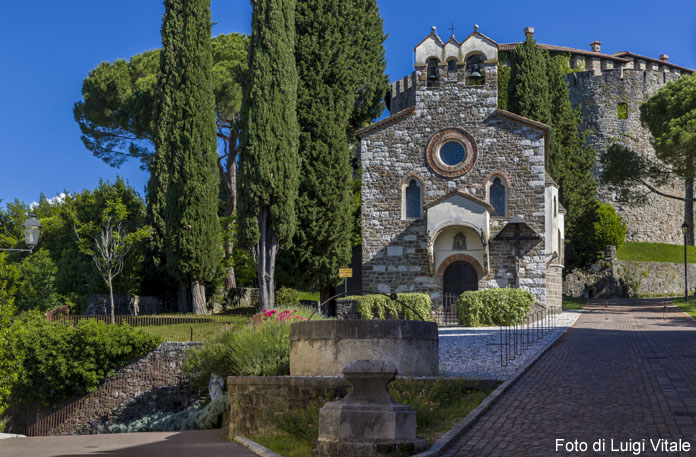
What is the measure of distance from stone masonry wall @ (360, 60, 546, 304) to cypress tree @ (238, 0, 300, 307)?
10.3ft

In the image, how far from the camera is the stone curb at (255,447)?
9541 millimetres

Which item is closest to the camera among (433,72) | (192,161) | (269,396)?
(269,396)

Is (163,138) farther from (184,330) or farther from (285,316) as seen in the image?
(285,316)

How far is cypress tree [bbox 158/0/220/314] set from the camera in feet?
89.2

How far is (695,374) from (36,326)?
56.3ft

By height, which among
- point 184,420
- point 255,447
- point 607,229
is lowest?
point 184,420

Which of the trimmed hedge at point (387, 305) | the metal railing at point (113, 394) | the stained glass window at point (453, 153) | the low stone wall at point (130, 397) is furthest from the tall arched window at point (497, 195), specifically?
the metal railing at point (113, 394)

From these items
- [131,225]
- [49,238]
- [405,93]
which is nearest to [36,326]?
[131,225]

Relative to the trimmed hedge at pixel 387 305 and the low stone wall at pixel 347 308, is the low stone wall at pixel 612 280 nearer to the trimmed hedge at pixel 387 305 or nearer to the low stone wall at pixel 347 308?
the trimmed hedge at pixel 387 305

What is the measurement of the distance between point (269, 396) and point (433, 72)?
18.9m

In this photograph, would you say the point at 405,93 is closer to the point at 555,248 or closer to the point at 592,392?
the point at 555,248

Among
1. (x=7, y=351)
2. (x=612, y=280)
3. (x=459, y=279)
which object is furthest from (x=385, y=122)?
(x=612, y=280)

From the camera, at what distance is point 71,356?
20.2 meters

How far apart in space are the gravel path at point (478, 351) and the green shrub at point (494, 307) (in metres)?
0.74
